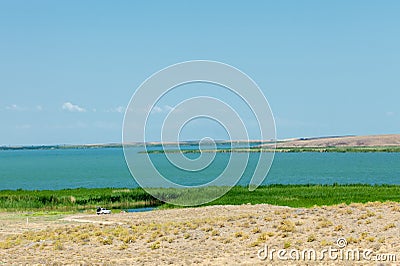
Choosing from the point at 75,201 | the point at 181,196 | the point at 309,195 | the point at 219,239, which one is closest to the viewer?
the point at 219,239

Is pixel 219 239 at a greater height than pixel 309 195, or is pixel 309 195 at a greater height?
pixel 309 195

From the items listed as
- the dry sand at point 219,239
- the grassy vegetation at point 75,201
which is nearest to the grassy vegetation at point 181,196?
the grassy vegetation at point 75,201

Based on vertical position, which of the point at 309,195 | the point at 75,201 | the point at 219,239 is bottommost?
the point at 75,201

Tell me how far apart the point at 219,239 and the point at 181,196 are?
3754 cm

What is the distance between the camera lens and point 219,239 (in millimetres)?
26953

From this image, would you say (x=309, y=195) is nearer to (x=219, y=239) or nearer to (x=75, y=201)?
(x=75, y=201)

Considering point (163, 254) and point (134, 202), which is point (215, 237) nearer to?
point (163, 254)

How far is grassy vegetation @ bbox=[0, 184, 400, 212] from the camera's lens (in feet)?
188

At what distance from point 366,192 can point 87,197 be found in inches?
1224

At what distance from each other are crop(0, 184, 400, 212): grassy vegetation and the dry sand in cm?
2457

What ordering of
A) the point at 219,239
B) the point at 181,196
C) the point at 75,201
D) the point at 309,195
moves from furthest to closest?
1. the point at 181,196
2. the point at 75,201
3. the point at 309,195
4. the point at 219,239

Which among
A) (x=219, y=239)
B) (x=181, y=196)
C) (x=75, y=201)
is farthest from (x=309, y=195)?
(x=219, y=239)

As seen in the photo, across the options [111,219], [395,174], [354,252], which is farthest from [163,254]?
[395,174]

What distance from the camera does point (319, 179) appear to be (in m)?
94.4
